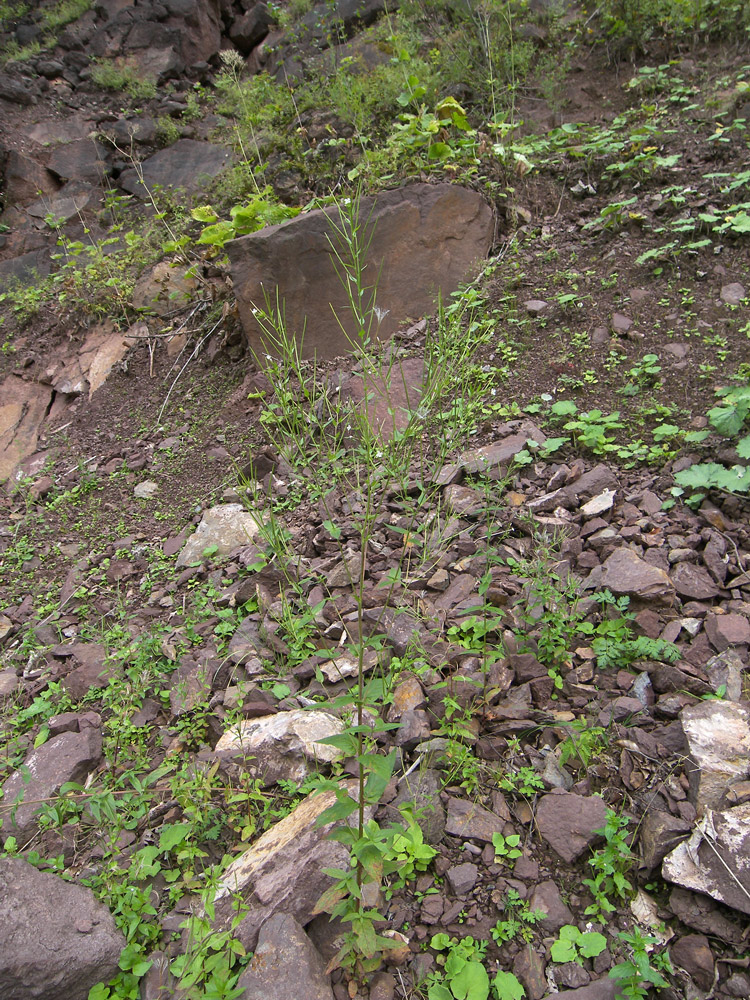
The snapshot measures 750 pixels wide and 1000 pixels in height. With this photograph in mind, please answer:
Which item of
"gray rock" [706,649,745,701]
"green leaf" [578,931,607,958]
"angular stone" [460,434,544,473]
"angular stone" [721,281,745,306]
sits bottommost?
"gray rock" [706,649,745,701]

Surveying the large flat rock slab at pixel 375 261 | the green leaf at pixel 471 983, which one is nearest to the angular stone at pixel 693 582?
the green leaf at pixel 471 983

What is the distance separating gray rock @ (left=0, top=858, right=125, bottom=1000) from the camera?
154 centimetres

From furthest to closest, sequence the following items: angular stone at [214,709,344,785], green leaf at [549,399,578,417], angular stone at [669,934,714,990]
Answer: green leaf at [549,399,578,417] < angular stone at [214,709,344,785] < angular stone at [669,934,714,990]

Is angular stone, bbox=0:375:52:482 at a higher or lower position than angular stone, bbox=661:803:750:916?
higher

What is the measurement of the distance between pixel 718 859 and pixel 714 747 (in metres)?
0.30

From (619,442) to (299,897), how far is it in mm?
2320

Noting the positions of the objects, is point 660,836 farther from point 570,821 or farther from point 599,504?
point 599,504

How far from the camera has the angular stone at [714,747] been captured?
5.59 ft

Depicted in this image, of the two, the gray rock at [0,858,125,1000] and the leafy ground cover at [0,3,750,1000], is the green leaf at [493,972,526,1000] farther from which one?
the gray rock at [0,858,125,1000]

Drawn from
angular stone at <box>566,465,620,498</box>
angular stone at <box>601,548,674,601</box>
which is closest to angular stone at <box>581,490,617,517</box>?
angular stone at <box>566,465,620,498</box>

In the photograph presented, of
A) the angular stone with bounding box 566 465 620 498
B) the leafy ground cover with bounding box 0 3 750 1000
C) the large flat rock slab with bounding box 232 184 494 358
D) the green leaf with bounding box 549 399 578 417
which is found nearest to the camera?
the leafy ground cover with bounding box 0 3 750 1000

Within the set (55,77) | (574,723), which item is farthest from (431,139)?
(55,77)

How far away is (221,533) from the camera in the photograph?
10.8ft

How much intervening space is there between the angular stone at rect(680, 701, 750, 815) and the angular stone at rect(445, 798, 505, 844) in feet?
1.81
